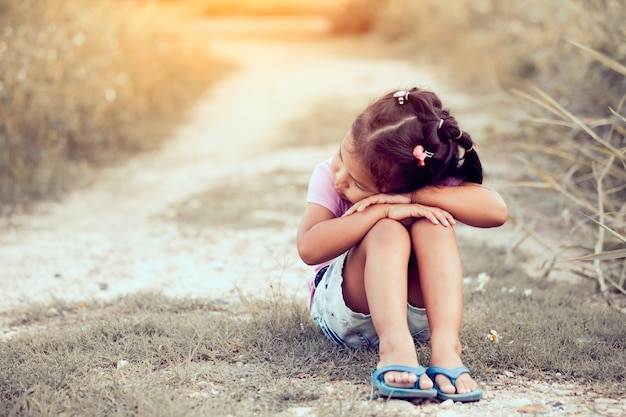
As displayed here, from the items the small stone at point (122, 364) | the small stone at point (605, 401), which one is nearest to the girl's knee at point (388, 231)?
the small stone at point (605, 401)

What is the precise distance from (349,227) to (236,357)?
2.02 ft

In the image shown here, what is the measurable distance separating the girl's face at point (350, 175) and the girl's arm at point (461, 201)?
0.18 ft

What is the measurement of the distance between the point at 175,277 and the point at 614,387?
226 centimetres

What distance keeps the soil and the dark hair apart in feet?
1.45

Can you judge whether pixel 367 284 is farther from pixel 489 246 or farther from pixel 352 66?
pixel 352 66

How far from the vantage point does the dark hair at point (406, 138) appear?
7.74 ft

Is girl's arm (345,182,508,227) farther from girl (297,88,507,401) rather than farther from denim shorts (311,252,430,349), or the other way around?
denim shorts (311,252,430,349)

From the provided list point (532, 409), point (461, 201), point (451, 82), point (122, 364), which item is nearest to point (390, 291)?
point (461, 201)

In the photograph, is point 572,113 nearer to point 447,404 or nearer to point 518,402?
point 518,402

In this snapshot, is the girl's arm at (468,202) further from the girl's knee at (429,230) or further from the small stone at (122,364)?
the small stone at (122,364)

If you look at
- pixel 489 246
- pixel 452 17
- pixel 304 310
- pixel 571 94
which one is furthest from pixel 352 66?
pixel 304 310

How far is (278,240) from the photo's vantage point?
4.54 m

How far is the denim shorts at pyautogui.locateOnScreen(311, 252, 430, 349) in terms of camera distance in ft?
8.09

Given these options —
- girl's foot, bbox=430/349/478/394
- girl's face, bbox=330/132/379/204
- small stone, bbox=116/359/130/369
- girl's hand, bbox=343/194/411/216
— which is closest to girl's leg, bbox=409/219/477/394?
girl's foot, bbox=430/349/478/394
